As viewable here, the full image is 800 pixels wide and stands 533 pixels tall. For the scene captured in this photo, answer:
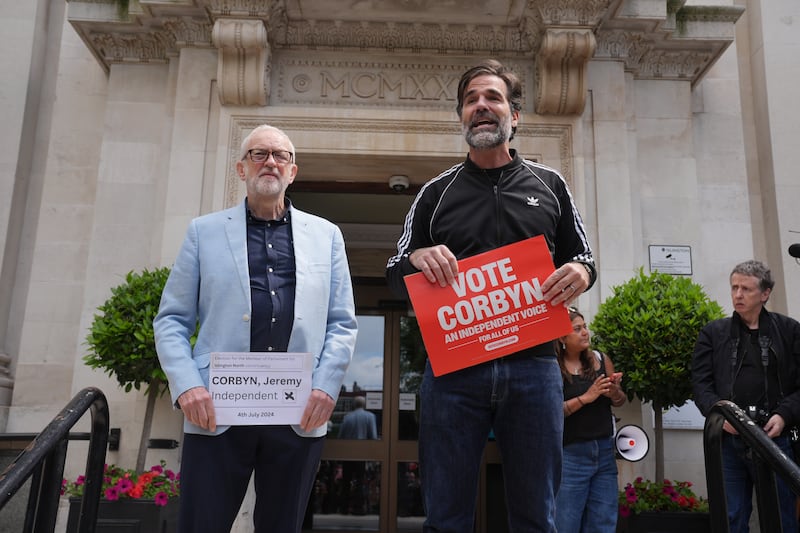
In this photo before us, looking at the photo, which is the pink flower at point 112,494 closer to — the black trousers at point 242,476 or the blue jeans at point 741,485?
the black trousers at point 242,476

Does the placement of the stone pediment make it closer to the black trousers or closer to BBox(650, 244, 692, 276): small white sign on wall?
BBox(650, 244, 692, 276): small white sign on wall

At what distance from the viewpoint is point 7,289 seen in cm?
659

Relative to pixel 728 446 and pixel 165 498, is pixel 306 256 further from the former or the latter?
pixel 728 446

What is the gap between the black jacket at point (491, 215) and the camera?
8.01 feet

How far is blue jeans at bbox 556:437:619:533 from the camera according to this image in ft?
14.9

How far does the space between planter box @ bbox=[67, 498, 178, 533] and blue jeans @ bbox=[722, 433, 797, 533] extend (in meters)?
3.61

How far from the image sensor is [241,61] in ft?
20.3

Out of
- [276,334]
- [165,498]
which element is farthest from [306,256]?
[165,498]

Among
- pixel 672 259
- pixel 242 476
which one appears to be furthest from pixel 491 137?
pixel 672 259

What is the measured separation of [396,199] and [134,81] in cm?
340

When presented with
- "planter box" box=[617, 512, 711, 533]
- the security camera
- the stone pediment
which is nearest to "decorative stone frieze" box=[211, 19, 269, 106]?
the stone pediment

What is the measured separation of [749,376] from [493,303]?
2843 mm

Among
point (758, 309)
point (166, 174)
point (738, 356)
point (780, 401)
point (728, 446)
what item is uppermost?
point (166, 174)

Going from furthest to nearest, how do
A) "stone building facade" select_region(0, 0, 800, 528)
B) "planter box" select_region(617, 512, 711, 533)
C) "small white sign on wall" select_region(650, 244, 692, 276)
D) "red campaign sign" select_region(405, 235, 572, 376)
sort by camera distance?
"small white sign on wall" select_region(650, 244, 692, 276), "stone building facade" select_region(0, 0, 800, 528), "planter box" select_region(617, 512, 711, 533), "red campaign sign" select_region(405, 235, 572, 376)
